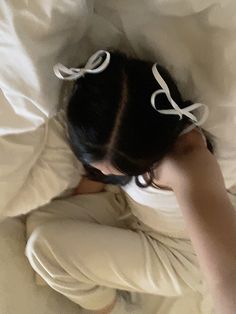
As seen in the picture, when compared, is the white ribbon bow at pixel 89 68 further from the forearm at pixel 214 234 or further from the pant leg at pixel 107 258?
the pant leg at pixel 107 258

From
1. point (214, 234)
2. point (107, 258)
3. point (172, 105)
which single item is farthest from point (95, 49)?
point (107, 258)

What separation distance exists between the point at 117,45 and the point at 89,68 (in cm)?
7

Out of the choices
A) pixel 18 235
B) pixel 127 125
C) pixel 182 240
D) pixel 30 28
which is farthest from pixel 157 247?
pixel 30 28

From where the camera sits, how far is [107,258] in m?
1.01

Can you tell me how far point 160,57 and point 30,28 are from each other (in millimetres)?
177

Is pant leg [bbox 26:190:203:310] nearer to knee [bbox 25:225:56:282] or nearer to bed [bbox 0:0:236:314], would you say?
knee [bbox 25:225:56:282]

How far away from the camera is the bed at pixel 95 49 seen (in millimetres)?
639

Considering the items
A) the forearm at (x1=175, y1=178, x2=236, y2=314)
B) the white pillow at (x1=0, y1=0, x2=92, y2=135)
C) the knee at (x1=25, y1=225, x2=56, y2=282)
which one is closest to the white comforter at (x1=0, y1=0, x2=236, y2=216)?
the white pillow at (x1=0, y1=0, x2=92, y2=135)

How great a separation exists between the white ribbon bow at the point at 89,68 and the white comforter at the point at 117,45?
0.01 m

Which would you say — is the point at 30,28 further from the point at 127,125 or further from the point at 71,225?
the point at 71,225

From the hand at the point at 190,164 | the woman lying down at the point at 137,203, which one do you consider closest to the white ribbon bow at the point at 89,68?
the woman lying down at the point at 137,203

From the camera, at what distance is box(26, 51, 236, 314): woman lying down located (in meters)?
0.71

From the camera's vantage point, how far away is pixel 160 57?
73 centimetres

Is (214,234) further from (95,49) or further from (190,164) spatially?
(95,49)
